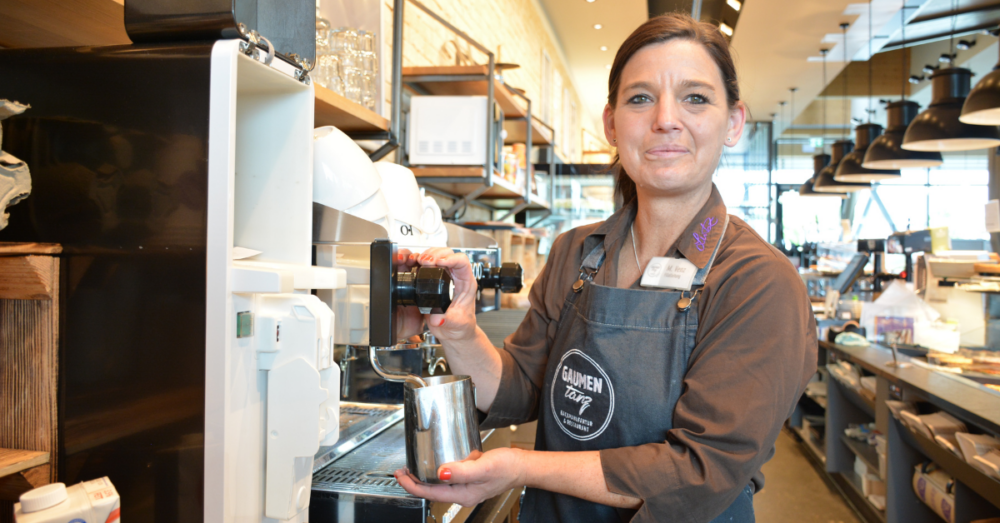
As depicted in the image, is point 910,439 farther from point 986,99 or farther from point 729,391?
point 729,391

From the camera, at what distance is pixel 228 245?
2.60 ft

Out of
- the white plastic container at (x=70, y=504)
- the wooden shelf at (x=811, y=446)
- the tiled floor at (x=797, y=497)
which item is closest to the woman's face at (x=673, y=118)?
the white plastic container at (x=70, y=504)

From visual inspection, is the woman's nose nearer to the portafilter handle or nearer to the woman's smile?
the woman's smile

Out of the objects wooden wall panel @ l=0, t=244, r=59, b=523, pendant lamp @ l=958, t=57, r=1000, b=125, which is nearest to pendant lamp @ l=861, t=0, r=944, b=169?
pendant lamp @ l=958, t=57, r=1000, b=125

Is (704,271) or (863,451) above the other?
(704,271)

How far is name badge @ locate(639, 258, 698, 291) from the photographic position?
3.67 feet

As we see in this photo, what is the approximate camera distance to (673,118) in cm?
112

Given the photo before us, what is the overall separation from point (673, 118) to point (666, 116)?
1cm

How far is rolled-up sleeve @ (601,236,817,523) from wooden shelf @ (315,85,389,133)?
0.89 metres

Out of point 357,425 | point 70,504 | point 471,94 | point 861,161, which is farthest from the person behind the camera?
point 861,161

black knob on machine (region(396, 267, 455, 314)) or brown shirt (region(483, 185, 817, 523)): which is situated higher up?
black knob on machine (region(396, 267, 455, 314))

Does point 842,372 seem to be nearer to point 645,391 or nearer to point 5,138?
point 645,391

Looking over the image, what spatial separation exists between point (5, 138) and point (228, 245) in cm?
42

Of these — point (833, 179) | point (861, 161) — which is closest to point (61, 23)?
point (861, 161)
